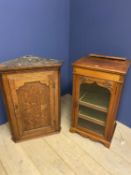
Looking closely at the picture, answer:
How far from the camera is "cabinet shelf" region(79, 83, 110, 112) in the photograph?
4.57 ft

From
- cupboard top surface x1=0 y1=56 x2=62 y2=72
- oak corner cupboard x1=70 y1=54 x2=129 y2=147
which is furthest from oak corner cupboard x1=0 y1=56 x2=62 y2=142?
oak corner cupboard x1=70 y1=54 x2=129 y2=147

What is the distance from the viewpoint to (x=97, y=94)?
4.81 ft

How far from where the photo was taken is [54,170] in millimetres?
1277

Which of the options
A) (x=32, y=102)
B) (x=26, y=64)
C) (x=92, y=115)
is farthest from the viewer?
(x=92, y=115)

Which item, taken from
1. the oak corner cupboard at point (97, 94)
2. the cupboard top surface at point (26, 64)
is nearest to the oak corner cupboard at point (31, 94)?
the cupboard top surface at point (26, 64)

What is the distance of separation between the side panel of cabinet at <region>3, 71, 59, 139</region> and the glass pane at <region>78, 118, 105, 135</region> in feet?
0.82

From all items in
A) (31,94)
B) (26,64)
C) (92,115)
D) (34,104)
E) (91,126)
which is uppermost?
(26,64)

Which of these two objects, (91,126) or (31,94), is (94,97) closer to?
(91,126)

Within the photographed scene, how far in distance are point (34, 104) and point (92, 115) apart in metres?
0.55

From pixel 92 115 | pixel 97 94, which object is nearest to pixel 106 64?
pixel 97 94

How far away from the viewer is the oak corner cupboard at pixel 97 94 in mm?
1232

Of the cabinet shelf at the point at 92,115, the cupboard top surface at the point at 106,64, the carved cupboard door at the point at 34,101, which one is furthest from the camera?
the cabinet shelf at the point at 92,115

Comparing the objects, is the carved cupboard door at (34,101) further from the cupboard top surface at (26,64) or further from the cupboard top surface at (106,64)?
the cupboard top surface at (106,64)

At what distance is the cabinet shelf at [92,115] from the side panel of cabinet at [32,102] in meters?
0.25
